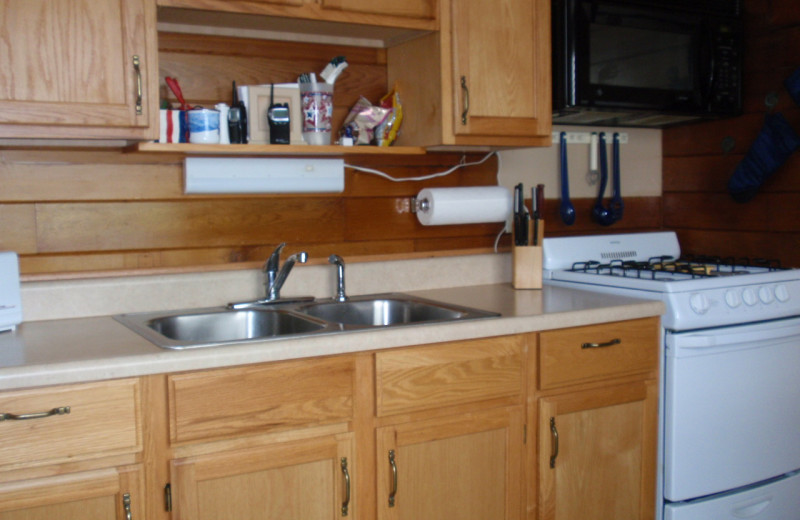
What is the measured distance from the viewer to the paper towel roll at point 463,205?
2332 mm

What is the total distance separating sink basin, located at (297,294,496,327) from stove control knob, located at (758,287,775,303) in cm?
90

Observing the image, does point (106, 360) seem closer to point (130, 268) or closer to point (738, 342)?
point (130, 268)

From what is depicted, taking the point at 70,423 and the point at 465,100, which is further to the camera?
the point at 465,100

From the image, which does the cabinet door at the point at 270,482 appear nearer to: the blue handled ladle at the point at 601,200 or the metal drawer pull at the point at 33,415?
the metal drawer pull at the point at 33,415

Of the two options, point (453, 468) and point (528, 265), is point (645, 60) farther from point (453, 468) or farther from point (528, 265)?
point (453, 468)

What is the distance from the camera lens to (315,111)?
2021 mm

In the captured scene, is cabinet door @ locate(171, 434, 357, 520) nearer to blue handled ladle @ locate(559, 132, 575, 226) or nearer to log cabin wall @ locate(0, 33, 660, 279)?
log cabin wall @ locate(0, 33, 660, 279)

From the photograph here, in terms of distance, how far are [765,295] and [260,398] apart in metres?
1.49

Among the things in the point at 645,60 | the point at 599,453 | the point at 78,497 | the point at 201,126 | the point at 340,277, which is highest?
the point at 645,60

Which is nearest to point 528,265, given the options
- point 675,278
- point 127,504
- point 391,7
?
point 675,278

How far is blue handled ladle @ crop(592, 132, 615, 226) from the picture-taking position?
2.76 m

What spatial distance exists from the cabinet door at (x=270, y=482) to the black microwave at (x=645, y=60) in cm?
130

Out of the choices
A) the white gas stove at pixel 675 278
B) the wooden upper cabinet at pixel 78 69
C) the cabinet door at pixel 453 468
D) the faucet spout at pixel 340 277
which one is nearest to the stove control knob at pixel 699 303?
the white gas stove at pixel 675 278

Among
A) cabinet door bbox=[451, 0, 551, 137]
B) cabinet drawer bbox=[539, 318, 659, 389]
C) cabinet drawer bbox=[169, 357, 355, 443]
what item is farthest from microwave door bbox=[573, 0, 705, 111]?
cabinet drawer bbox=[169, 357, 355, 443]
